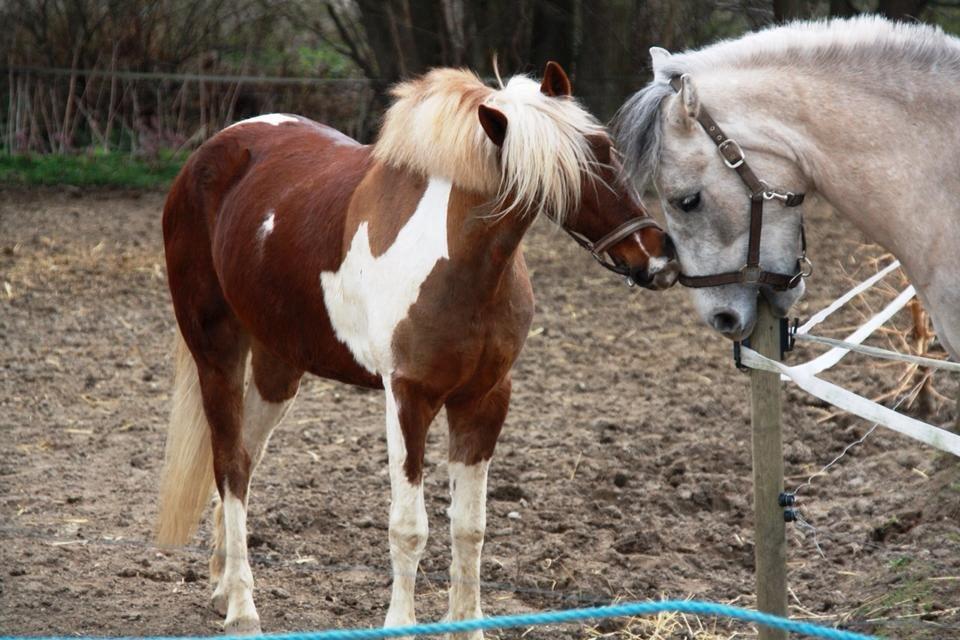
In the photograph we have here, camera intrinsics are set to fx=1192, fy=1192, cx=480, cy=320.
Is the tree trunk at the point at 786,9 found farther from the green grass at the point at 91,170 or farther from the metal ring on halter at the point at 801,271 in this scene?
the metal ring on halter at the point at 801,271

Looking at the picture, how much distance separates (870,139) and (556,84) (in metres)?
0.84

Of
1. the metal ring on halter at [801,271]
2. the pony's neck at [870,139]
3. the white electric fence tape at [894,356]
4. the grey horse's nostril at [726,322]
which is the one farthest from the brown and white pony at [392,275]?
the white electric fence tape at [894,356]

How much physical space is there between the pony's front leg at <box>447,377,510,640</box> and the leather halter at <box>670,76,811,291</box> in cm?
81

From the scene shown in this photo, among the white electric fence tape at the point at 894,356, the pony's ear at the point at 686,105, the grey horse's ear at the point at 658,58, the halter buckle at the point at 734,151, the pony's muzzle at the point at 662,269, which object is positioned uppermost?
the grey horse's ear at the point at 658,58

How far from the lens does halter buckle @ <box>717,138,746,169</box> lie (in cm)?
276

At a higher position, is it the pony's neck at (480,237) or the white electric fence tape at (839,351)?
the pony's neck at (480,237)

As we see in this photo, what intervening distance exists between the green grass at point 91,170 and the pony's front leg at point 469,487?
26.2 feet

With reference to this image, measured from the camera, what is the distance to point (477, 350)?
3.18 metres

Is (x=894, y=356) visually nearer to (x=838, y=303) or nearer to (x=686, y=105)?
(x=838, y=303)

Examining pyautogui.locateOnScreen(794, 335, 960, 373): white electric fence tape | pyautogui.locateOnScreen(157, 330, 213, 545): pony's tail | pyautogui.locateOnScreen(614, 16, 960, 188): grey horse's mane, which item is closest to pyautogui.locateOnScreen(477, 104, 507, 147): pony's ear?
pyautogui.locateOnScreen(614, 16, 960, 188): grey horse's mane

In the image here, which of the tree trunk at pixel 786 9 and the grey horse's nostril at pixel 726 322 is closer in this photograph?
the grey horse's nostril at pixel 726 322

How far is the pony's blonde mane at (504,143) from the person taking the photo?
2.99 metres

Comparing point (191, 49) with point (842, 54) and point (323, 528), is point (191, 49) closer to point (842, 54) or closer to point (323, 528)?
point (323, 528)

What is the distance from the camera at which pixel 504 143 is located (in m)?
3.04
